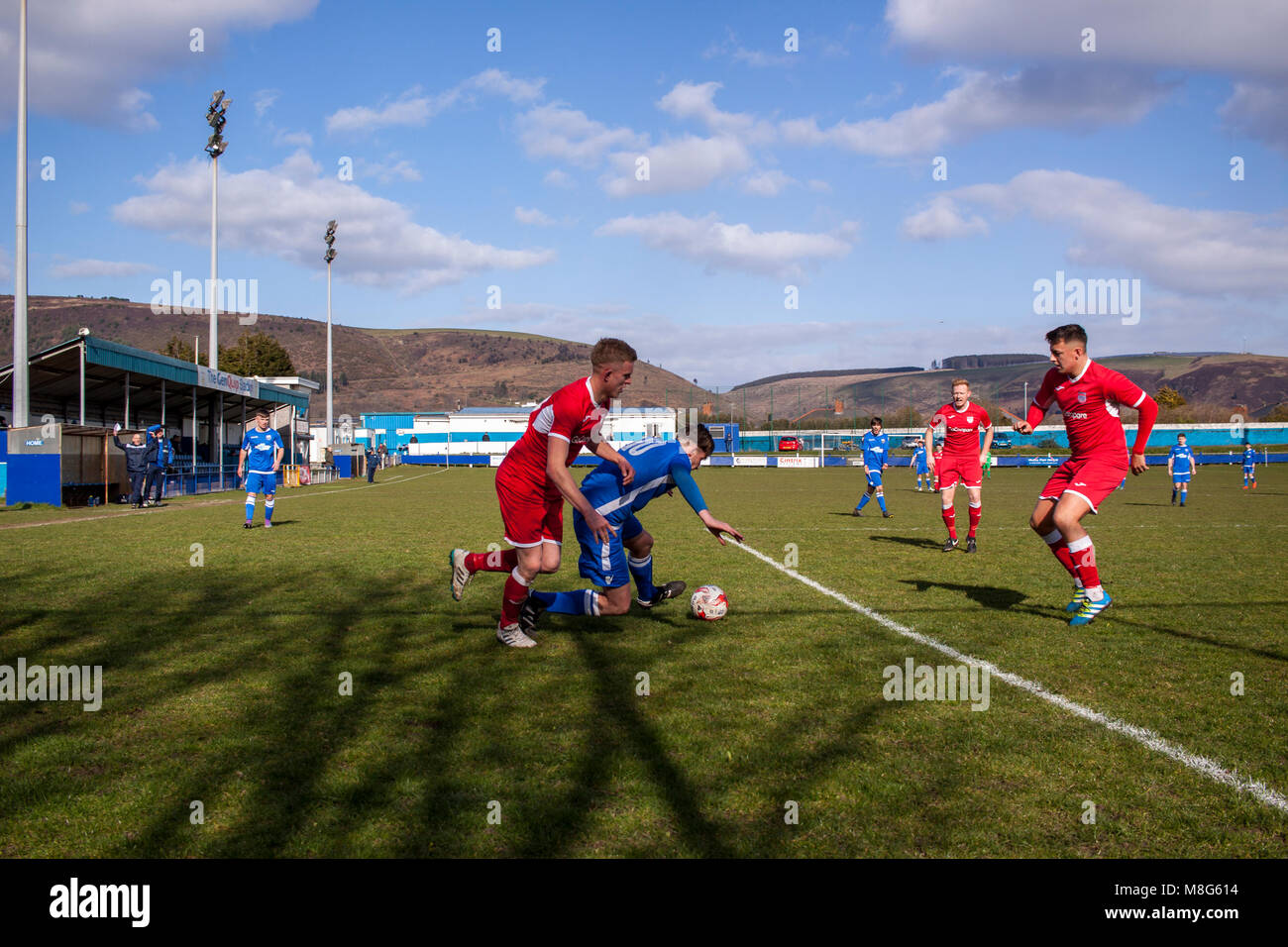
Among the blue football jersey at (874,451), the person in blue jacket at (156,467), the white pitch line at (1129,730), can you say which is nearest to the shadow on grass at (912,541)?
the blue football jersey at (874,451)

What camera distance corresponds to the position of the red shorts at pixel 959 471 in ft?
41.0

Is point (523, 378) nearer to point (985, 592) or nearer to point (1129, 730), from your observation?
point (985, 592)

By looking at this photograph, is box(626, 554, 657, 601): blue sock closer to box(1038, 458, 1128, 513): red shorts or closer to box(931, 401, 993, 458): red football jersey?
box(1038, 458, 1128, 513): red shorts

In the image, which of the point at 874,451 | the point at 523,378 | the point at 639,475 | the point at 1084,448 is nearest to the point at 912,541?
the point at 874,451

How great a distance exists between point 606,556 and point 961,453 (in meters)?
8.00

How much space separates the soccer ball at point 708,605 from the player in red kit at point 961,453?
6156mm

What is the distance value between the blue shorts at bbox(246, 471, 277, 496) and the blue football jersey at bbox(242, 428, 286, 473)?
0.08 meters

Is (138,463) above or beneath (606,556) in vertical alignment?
above

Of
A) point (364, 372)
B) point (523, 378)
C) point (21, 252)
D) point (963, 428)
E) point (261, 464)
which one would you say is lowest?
point (261, 464)

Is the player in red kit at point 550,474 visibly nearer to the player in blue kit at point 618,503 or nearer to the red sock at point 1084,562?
the player in blue kit at point 618,503

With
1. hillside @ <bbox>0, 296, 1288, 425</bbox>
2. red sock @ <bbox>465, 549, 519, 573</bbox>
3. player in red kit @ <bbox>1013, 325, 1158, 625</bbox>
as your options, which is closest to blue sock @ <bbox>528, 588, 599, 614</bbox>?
red sock @ <bbox>465, 549, 519, 573</bbox>

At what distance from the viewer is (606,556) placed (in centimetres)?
667
